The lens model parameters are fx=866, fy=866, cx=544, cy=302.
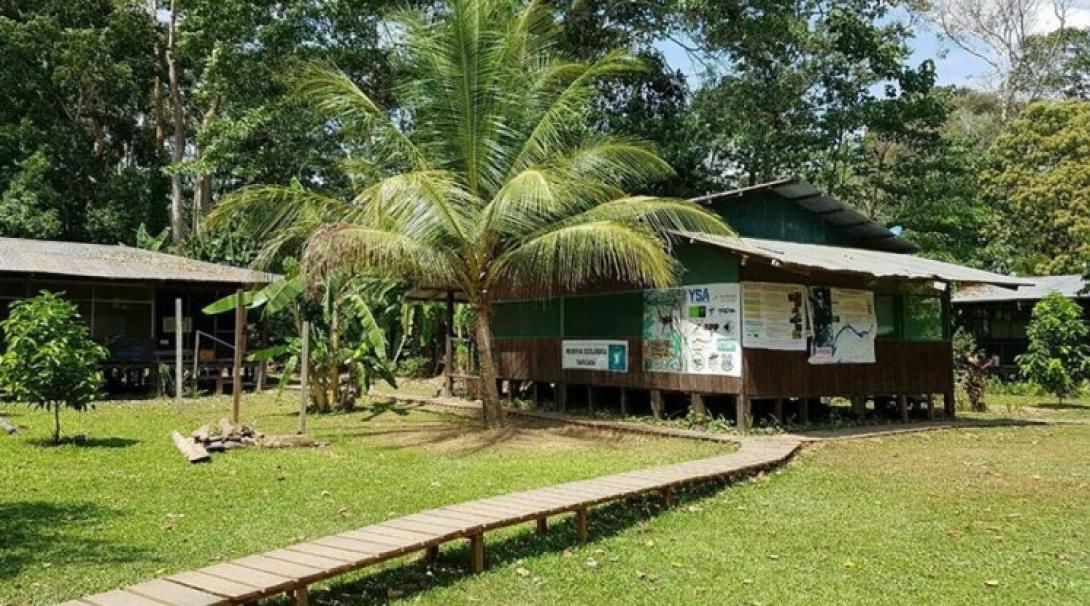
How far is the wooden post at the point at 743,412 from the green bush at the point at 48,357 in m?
8.57

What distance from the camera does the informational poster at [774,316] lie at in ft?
41.3

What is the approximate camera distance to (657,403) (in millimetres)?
13891

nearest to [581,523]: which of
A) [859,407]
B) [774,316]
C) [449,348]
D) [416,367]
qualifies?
[774,316]

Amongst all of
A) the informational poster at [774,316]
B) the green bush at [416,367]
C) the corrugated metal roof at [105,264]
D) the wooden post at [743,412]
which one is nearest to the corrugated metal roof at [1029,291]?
the informational poster at [774,316]

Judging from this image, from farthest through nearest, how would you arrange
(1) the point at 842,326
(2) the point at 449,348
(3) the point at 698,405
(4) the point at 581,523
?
1. (2) the point at 449,348
2. (1) the point at 842,326
3. (3) the point at 698,405
4. (4) the point at 581,523

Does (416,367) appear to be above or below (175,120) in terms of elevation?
below

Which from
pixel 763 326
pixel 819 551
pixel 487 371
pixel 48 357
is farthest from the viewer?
pixel 487 371

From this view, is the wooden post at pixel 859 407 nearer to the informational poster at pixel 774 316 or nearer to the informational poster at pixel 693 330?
the informational poster at pixel 774 316

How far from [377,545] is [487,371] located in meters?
8.18

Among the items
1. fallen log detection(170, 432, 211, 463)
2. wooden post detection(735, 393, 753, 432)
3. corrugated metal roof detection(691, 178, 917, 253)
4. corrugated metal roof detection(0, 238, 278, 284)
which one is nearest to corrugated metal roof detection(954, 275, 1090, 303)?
corrugated metal roof detection(691, 178, 917, 253)

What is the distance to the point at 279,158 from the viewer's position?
91.3 feet

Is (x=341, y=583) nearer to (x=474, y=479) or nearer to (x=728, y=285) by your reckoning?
(x=474, y=479)

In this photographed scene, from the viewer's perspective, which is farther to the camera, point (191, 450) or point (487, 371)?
point (487, 371)

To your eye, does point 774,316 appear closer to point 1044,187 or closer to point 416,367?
point 416,367
